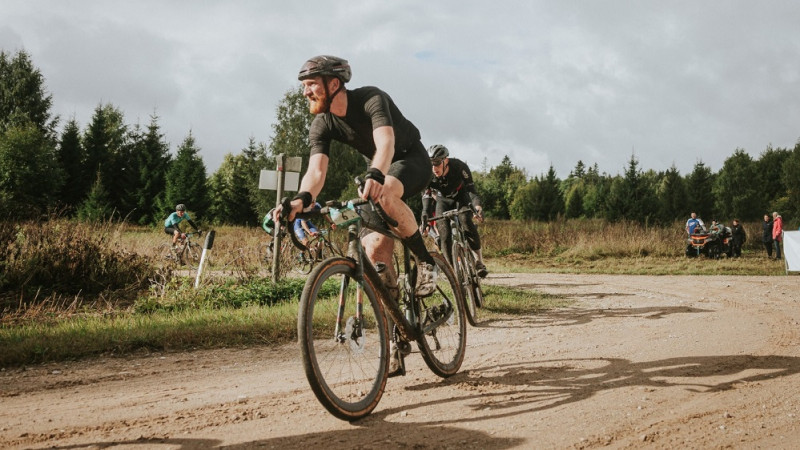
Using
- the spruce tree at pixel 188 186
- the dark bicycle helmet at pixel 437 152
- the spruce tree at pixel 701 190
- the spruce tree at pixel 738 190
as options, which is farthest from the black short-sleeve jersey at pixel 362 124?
the spruce tree at pixel 738 190

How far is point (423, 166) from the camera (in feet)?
13.4

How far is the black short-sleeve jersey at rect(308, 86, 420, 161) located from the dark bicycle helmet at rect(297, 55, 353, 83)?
7.4 inches

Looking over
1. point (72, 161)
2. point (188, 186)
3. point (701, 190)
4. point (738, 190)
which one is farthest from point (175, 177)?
point (738, 190)

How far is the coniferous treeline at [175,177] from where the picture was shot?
131 ft

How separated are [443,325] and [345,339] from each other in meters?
1.28

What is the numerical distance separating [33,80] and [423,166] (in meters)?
57.8

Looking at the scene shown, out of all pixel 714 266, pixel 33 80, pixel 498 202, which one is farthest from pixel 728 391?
pixel 498 202

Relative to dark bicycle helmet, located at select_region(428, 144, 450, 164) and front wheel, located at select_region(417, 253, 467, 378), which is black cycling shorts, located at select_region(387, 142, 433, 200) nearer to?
front wheel, located at select_region(417, 253, 467, 378)

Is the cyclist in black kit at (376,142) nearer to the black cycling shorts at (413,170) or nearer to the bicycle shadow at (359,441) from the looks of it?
the black cycling shorts at (413,170)

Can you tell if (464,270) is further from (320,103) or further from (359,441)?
(359,441)

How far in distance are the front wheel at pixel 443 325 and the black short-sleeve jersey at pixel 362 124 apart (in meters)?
0.99

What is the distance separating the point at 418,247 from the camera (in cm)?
409

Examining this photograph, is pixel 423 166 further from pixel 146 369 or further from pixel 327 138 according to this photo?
pixel 146 369

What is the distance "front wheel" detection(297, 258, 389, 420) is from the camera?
3025 millimetres
